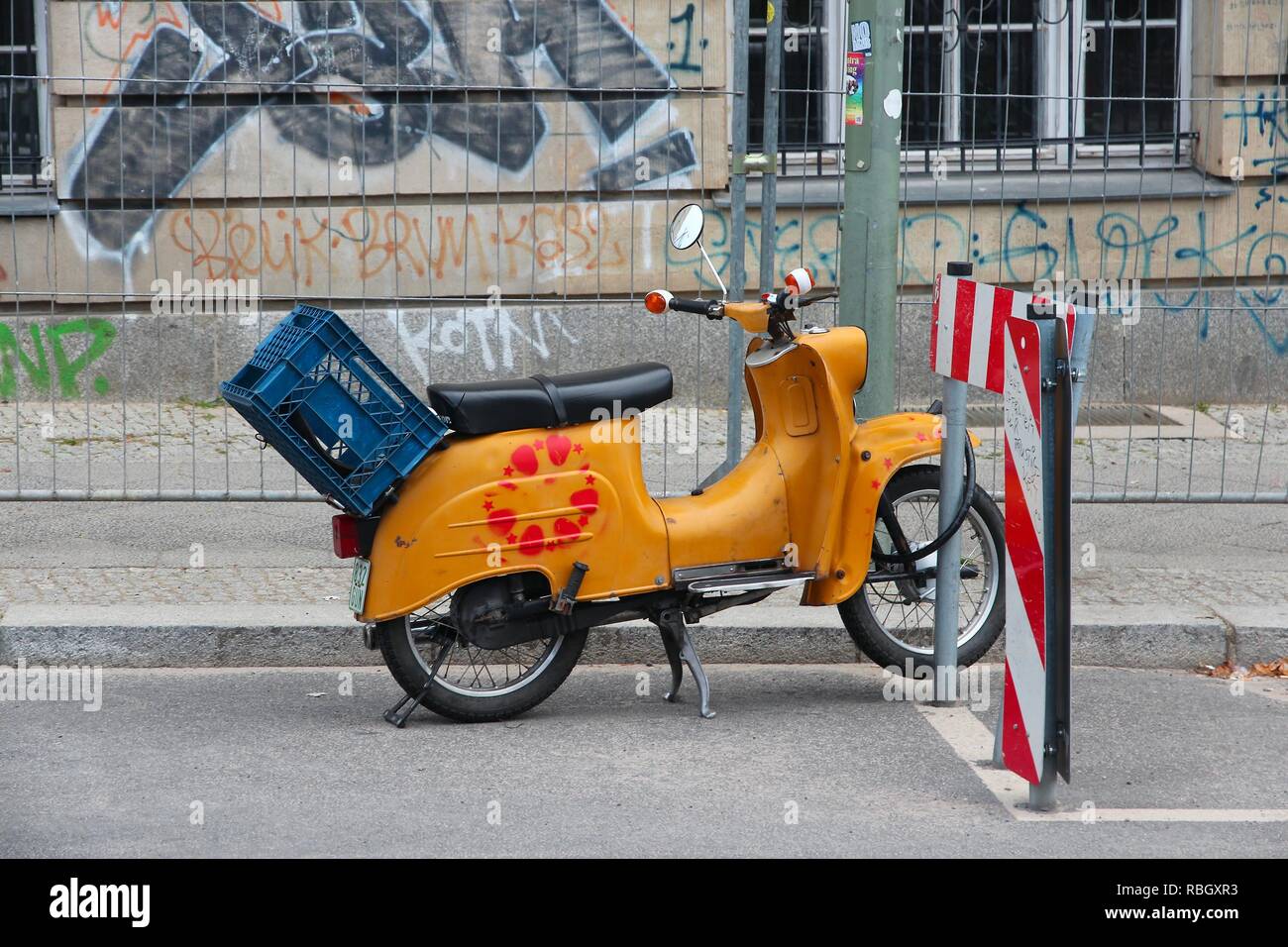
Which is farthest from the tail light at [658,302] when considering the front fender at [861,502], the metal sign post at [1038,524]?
the metal sign post at [1038,524]

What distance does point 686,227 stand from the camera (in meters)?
5.20

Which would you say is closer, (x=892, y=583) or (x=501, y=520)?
(x=501, y=520)

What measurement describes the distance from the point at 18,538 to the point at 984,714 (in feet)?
13.7

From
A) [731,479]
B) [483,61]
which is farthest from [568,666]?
[483,61]

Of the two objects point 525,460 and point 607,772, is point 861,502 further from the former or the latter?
point 607,772

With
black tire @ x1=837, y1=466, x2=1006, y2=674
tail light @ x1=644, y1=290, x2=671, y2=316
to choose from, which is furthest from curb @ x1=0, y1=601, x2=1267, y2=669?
tail light @ x1=644, y1=290, x2=671, y2=316

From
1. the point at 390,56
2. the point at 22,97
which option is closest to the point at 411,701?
the point at 390,56

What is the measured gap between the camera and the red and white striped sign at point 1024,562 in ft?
14.0

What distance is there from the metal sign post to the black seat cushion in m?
1.13

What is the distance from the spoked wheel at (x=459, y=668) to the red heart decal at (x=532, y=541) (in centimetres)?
30

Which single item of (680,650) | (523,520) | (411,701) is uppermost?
(523,520)

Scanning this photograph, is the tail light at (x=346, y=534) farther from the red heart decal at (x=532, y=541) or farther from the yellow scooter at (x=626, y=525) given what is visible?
the red heart decal at (x=532, y=541)

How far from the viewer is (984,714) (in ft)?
17.1

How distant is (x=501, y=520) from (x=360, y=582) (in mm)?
458
